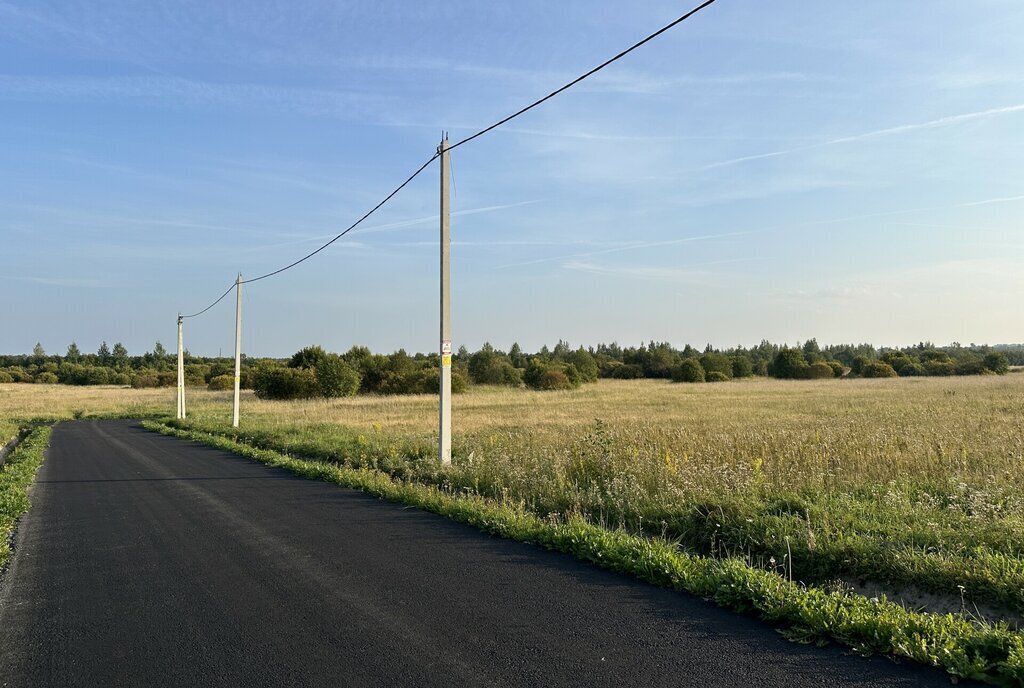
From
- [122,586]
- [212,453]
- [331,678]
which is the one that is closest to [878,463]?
[331,678]

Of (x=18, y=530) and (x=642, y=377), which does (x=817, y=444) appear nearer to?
(x=18, y=530)

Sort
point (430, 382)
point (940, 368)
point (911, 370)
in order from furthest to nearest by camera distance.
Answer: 1. point (911, 370)
2. point (940, 368)
3. point (430, 382)

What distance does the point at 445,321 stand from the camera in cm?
1334

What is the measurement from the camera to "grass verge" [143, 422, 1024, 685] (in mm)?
4117

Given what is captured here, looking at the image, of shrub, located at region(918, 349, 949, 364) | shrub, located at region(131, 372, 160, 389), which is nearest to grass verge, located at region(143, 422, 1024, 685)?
shrub, located at region(131, 372, 160, 389)

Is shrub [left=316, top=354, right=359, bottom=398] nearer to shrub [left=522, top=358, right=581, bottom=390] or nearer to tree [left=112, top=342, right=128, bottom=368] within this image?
shrub [left=522, top=358, right=581, bottom=390]

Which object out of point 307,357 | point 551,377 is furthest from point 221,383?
point 551,377

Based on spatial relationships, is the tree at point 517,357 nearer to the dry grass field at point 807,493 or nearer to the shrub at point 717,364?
the shrub at point 717,364

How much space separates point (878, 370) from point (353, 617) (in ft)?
301

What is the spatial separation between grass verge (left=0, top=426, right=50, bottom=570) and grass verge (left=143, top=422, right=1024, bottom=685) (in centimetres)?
557

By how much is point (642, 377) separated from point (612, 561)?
3877 inches

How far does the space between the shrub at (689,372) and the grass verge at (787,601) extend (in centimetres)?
8067

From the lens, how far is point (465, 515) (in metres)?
8.70

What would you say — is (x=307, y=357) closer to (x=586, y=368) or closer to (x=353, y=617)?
(x=586, y=368)
